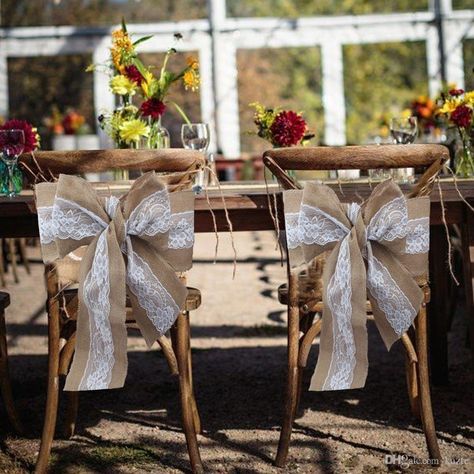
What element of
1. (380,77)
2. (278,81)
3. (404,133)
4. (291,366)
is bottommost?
(291,366)

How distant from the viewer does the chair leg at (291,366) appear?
2.54 metres


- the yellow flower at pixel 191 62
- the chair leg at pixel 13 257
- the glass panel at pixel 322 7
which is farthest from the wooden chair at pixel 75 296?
the glass panel at pixel 322 7

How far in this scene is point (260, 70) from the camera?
1128cm

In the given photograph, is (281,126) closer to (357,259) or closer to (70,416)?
(357,259)

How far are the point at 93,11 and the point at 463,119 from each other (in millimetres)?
7622

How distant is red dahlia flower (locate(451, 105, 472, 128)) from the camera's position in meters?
3.20

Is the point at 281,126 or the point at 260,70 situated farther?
the point at 260,70

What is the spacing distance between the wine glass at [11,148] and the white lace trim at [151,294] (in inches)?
25.2

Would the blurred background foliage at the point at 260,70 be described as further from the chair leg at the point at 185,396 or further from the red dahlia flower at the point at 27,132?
the chair leg at the point at 185,396

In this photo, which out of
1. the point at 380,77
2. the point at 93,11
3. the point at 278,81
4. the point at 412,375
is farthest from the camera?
the point at 380,77

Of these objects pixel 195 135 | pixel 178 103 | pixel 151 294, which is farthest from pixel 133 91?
pixel 178 103

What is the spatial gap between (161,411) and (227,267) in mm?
4245

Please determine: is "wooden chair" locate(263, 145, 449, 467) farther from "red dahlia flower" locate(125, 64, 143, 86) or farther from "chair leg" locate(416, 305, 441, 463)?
"red dahlia flower" locate(125, 64, 143, 86)

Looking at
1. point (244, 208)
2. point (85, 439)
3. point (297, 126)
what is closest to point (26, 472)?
point (85, 439)
